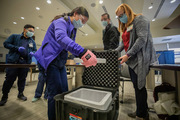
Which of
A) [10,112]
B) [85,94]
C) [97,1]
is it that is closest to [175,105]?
[85,94]

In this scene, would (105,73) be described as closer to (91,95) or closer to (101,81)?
(101,81)

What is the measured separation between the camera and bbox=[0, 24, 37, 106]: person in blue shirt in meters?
1.47

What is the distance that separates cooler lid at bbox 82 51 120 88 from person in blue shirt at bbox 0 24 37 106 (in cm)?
127

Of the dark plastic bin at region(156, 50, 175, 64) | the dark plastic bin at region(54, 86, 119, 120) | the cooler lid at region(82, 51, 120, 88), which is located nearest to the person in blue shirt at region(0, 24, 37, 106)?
the cooler lid at region(82, 51, 120, 88)

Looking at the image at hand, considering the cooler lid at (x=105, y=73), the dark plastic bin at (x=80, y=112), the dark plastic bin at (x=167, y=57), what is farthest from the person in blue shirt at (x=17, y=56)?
the dark plastic bin at (x=167, y=57)

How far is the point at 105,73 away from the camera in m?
1.03

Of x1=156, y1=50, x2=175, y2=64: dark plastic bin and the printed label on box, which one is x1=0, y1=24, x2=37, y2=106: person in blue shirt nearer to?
the printed label on box

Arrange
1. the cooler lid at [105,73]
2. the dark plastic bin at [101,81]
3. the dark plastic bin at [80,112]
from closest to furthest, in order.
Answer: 1. the dark plastic bin at [80,112]
2. the dark plastic bin at [101,81]
3. the cooler lid at [105,73]

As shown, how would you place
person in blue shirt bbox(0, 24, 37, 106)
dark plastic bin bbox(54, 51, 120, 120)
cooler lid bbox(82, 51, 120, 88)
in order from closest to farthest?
dark plastic bin bbox(54, 51, 120, 120) → cooler lid bbox(82, 51, 120, 88) → person in blue shirt bbox(0, 24, 37, 106)

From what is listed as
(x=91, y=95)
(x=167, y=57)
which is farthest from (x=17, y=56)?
(x=167, y=57)

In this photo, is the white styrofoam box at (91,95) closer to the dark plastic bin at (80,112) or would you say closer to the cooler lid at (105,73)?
the dark plastic bin at (80,112)

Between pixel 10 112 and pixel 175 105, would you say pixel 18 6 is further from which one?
pixel 175 105

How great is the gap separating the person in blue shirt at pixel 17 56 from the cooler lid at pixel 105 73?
1.27m

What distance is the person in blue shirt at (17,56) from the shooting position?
4.81ft
